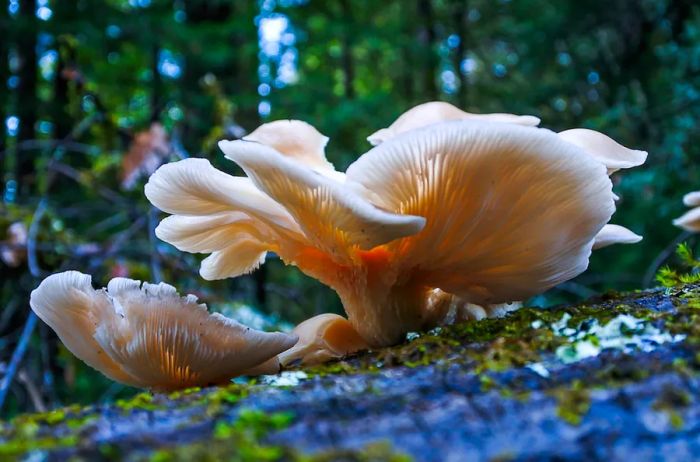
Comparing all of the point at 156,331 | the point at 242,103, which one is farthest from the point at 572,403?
the point at 242,103

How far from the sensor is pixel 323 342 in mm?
1776

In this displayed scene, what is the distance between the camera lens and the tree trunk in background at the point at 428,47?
839 cm

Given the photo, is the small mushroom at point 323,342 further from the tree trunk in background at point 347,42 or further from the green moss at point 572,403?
the tree trunk in background at point 347,42

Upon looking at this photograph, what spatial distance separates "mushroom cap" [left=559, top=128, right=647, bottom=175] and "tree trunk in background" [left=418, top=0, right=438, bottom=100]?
262 inches

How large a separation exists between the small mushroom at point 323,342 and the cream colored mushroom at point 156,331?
178 millimetres

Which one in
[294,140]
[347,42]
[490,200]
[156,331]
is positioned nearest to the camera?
[156,331]

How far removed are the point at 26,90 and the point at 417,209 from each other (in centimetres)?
756

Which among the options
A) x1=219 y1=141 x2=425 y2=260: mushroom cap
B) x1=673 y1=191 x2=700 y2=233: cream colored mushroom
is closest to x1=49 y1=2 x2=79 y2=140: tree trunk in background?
x1=219 y1=141 x2=425 y2=260: mushroom cap

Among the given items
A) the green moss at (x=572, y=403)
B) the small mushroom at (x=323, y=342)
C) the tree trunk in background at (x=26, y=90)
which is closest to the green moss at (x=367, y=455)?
the green moss at (x=572, y=403)

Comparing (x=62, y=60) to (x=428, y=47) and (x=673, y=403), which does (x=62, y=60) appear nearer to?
(x=428, y=47)

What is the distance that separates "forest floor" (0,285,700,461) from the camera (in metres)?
0.81

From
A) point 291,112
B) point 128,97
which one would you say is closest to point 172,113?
point 128,97

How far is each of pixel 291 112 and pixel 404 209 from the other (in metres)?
6.23

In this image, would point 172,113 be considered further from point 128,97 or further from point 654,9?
point 654,9
